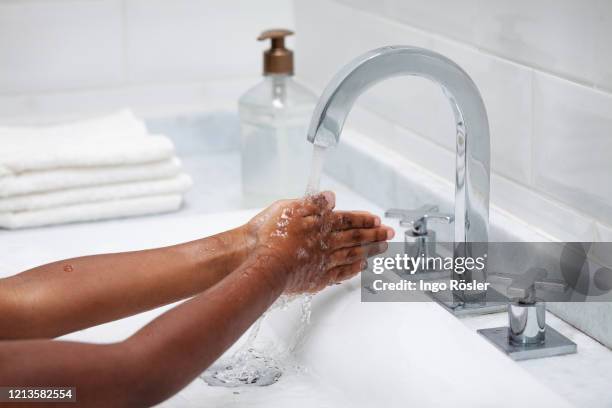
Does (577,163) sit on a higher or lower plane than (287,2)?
lower

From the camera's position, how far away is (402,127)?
1.28 metres

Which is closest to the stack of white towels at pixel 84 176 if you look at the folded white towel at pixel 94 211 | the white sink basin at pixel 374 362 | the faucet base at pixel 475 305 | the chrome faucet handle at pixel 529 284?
the folded white towel at pixel 94 211

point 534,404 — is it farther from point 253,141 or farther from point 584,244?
point 253,141

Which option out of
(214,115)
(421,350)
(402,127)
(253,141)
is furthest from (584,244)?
(214,115)

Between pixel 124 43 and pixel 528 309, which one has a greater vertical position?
pixel 124 43

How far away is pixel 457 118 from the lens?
918 mm

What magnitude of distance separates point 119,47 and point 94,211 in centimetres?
37

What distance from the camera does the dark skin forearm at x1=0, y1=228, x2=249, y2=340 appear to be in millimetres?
896

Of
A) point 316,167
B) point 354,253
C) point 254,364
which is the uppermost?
point 316,167

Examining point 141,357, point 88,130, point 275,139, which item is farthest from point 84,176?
point 141,357

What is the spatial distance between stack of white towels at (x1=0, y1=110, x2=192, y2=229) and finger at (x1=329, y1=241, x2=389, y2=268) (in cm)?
38

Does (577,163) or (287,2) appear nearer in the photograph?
(577,163)

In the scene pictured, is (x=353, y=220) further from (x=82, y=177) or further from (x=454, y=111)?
(x=82, y=177)

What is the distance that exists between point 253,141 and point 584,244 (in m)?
0.53
